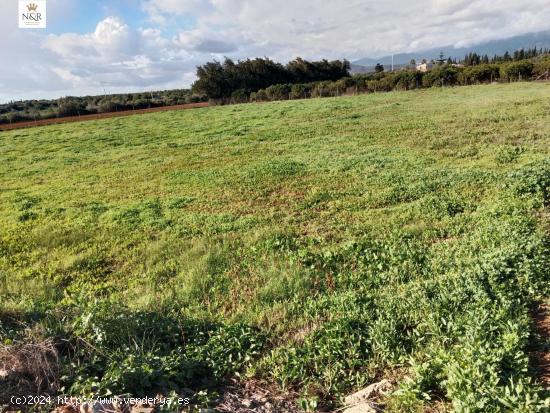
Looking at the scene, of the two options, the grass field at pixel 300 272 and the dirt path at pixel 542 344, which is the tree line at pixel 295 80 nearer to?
the grass field at pixel 300 272

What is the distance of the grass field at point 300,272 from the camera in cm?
390

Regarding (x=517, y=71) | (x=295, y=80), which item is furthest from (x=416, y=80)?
(x=295, y=80)

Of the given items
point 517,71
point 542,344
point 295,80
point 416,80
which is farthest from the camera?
point 295,80

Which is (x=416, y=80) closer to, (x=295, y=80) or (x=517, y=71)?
(x=517, y=71)

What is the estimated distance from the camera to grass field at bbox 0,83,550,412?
3.90 meters

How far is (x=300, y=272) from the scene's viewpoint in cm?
621


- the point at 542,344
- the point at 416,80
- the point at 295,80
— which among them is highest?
the point at 295,80

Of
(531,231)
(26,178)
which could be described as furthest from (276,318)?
(26,178)

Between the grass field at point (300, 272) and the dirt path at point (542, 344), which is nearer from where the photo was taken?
the dirt path at point (542, 344)

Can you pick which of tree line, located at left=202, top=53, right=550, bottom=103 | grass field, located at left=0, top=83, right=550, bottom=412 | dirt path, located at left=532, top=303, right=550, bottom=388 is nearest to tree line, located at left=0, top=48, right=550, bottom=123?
tree line, located at left=202, top=53, right=550, bottom=103

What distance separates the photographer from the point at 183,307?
5566 mm

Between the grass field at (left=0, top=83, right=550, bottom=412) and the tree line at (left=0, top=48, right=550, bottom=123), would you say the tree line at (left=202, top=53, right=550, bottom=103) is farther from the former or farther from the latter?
the grass field at (left=0, top=83, right=550, bottom=412)

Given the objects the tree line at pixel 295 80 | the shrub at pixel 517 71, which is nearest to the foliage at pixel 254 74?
the tree line at pixel 295 80

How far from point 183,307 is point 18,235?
18.8 feet
